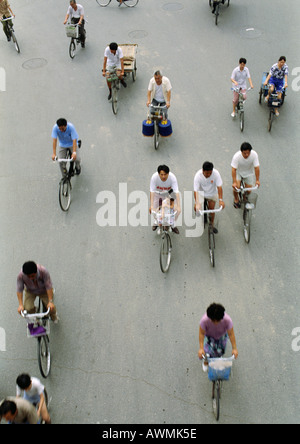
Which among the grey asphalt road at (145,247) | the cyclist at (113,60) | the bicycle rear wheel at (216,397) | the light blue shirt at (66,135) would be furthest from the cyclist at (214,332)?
the cyclist at (113,60)

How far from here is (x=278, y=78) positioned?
11930mm

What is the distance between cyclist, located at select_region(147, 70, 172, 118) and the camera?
11.0m

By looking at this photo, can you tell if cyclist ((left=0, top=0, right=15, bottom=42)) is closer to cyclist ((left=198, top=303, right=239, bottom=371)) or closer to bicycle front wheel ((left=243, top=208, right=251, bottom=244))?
bicycle front wheel ((left=243, top=208, right=251, bottom=244))

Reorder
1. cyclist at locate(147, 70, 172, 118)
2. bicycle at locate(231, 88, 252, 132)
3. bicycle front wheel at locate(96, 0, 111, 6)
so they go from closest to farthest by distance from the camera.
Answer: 1. cyclist at locate(147, 70, 172, 118)
2. bicycle at locate(231, 88, 252, 132)
3. bicycle front wheel at locate(96, 0, 111, 6)

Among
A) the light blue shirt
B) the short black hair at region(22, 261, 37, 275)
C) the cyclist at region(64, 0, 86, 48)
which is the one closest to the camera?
the short black hair at region(22, 261, 37, 275)

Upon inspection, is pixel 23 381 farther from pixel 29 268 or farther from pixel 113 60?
pixel 113 60

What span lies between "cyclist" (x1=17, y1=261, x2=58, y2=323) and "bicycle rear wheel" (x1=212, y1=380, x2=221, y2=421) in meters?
2.85

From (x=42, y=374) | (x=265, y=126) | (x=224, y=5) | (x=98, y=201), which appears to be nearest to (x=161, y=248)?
(x=98, y=201)

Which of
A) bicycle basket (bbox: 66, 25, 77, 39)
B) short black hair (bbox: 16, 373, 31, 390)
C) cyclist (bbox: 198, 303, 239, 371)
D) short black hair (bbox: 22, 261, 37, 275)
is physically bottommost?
short black hair (bbox: 16, 373, 31, 390)

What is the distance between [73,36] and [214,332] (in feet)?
40.9

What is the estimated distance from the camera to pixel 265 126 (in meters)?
12.1

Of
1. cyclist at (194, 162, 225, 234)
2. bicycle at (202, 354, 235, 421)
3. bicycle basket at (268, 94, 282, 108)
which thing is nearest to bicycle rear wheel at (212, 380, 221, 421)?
bicycle at (202, 354, 235, 421)

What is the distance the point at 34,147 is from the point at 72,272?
15.2 ft
